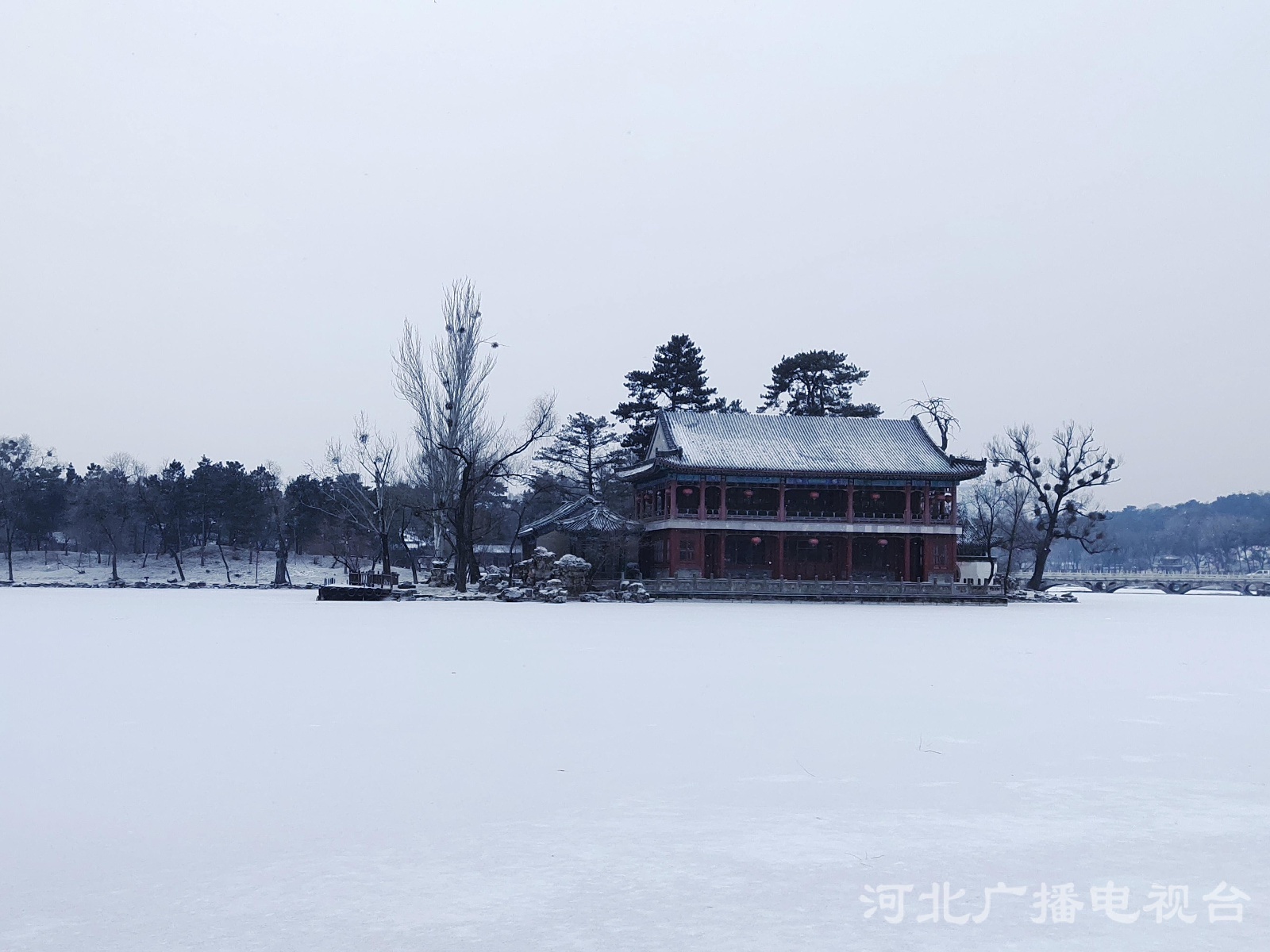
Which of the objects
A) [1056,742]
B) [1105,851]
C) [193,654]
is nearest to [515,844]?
[1105,851]

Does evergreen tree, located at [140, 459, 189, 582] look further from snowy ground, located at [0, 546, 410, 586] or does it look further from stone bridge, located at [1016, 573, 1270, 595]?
stone bridge, located at [1016, 573, 1270, 595]

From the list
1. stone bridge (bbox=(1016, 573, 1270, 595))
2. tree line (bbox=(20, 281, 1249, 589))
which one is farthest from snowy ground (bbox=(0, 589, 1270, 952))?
stone bridge (bbox=(1016, 573, 1270, 595))

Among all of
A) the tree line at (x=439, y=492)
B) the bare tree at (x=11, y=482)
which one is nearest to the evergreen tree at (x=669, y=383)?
the tree line at (x=439, y=492)

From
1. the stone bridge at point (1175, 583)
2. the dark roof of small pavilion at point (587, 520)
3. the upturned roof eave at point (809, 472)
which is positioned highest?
the upturned roof eave at point (809, 472)

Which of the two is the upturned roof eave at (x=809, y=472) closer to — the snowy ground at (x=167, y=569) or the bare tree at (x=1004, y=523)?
the bare tree at (x=1004, y=523)

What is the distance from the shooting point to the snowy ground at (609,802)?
489 cm

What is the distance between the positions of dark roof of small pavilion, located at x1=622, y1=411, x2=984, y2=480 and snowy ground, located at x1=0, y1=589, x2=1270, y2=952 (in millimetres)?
30564

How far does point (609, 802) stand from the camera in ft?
23.7

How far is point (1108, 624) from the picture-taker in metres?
30.6

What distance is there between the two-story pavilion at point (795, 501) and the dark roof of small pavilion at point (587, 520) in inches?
78.0

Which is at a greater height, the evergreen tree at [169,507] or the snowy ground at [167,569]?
the evergreen tree at [169,507]

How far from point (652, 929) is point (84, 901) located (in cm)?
261

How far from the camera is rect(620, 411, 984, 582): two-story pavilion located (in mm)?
46594

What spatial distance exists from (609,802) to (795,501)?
41720mm
